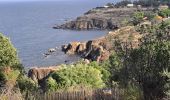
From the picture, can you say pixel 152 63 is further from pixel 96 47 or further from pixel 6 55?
pixel 96 47

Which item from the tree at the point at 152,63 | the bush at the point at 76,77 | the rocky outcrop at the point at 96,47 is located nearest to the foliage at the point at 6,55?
the bush at the point at 76,77

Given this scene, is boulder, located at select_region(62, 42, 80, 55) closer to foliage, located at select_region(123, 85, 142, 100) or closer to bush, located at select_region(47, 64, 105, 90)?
bush, located at select_region(47, 64, 105, 90)

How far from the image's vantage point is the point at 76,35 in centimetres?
12012

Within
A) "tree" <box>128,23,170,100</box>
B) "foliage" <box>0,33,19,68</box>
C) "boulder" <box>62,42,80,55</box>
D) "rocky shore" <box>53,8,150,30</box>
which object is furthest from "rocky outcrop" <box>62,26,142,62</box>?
"tree" <box>128,23,170,100</box>

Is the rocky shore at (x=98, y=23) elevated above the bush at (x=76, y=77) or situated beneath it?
situated beneath

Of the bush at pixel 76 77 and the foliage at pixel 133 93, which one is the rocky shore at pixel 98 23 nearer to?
the bush at pixel 76 77

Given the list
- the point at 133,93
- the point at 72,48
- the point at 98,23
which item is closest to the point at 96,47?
the point at 72,48

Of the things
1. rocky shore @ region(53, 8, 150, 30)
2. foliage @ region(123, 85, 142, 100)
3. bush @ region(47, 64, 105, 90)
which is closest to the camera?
foliage @ region(123, 85, 142, 100)

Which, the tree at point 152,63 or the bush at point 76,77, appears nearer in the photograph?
the tree at point 152,63

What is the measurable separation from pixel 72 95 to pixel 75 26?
399ft

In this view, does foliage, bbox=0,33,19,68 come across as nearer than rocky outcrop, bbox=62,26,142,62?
Yes

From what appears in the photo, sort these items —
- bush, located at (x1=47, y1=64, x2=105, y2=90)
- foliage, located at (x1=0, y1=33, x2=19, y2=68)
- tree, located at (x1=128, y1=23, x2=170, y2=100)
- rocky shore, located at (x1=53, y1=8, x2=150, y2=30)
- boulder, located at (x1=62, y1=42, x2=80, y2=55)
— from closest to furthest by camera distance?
tree, located at (x1=128, y1=23, x2=170, y2=100) < foliage, located at (x1=0, y1=33, x2=19, y2=68) < bush, located at (x1=47, y1=64, x2=105, y2=90) < boulder, located at (x1=62, y1=42, x2=80, y2=55) < rocky shore, located at (x1=53, y1=8, x2=150, y2=30)

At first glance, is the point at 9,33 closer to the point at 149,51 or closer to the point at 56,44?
the point at 56,44

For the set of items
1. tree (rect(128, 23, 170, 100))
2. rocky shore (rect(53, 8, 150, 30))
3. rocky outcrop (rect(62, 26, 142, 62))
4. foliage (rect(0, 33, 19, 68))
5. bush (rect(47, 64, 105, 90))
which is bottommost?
rocky shore (rect(53, 8, 150, 30))
